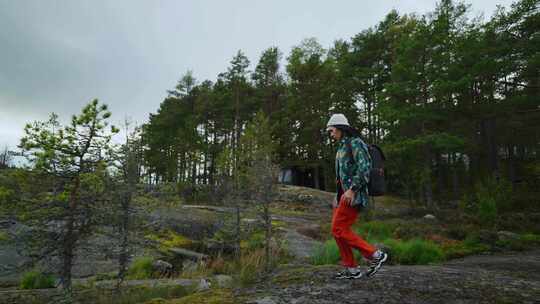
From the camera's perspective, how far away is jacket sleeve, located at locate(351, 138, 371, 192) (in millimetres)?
3471

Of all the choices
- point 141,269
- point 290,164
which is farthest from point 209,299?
point 290,164

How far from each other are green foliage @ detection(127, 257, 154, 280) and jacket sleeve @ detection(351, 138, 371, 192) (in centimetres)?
559

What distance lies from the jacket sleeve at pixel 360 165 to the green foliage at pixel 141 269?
559cm

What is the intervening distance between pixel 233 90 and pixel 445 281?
106 feet

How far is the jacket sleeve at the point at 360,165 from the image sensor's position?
3471mm

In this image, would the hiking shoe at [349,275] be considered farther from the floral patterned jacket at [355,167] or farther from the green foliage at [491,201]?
the green foliage at [491,201]

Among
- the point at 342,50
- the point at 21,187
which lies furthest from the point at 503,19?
the point at 21,187

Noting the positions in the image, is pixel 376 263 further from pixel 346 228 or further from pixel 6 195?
pixel 6 195

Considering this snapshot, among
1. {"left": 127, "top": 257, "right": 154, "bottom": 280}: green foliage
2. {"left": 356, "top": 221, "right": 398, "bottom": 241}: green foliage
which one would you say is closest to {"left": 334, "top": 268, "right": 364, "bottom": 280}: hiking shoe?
{"left": 127, "top": 257, "right": 154, "bottom": 280}: green foliage

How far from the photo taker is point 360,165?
352cm

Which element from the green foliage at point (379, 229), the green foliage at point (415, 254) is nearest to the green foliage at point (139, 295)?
the green foliage at point (415, 254)

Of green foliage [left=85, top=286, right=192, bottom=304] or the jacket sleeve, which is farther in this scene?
green foliage [left=85, top=286, right=192, bottom=304]

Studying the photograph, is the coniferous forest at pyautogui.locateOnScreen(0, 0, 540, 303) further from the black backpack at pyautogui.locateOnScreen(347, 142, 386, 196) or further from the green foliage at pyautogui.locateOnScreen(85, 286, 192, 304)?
the black backpack at pyautogui.locateOnScreen(347, 142, 386, 196)

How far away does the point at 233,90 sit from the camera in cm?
3428
